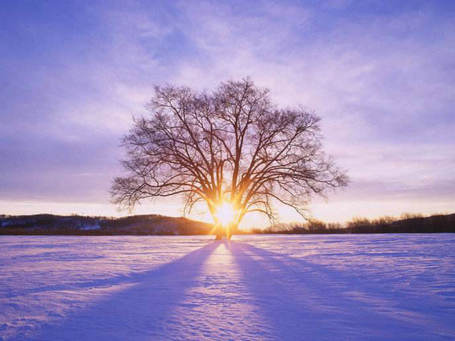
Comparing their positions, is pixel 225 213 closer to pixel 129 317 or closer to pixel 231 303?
pixel 231 303

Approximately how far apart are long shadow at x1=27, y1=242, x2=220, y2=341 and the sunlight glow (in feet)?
42.9

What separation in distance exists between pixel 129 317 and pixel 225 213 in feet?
49.5

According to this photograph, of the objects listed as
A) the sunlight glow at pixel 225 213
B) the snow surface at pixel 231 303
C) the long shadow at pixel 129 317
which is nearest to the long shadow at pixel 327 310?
the snow surface at pixel 231 303

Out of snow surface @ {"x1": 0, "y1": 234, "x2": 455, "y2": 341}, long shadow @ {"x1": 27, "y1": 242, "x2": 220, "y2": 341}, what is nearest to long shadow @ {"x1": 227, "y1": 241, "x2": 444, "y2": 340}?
snow surface @ {"x1": 0, "y1": 234, "x2": 455, "y2": 341}

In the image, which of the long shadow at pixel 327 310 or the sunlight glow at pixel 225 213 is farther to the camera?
the sunlight glow at pixel 225 213

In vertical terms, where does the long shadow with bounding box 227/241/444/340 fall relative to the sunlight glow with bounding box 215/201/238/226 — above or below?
below

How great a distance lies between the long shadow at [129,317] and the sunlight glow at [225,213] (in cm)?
1307

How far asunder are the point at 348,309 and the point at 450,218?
23.8 m

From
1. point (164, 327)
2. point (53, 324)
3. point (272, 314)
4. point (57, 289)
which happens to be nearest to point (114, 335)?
point (164, 327)

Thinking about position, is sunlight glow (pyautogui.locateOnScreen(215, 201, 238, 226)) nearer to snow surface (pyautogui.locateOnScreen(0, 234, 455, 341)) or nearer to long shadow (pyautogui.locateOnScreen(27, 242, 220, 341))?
snow surface (pyautogui.locateOnScreen(0, 234, 455, 341))

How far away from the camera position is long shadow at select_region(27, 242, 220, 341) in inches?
107

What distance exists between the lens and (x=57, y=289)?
14.9ft

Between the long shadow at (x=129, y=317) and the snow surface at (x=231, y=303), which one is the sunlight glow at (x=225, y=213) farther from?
the long shadow at (x=129, y=317)

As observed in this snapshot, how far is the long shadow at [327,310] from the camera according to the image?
272cm
